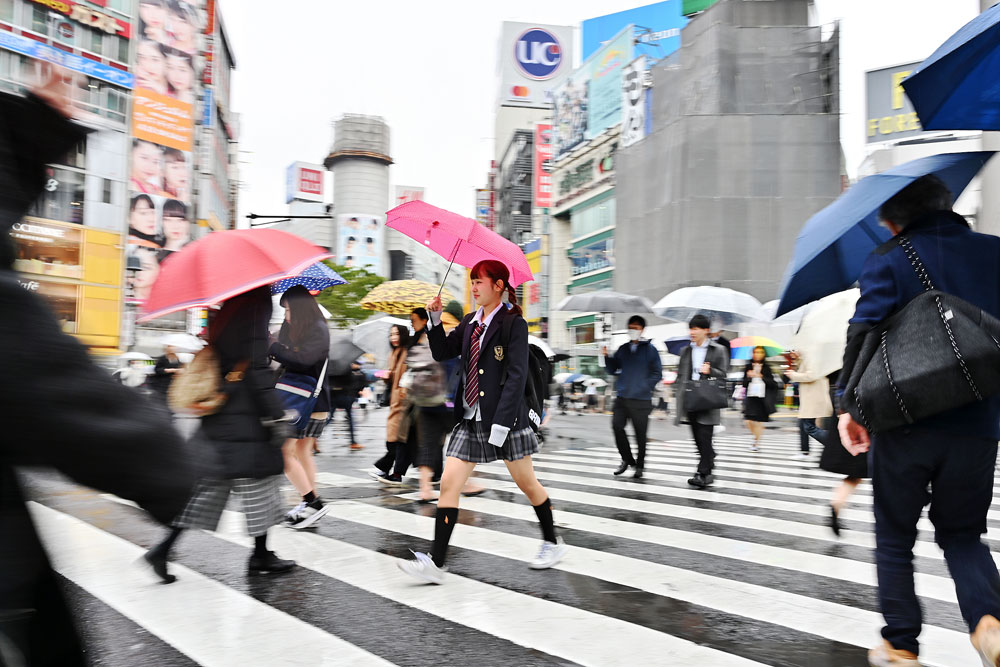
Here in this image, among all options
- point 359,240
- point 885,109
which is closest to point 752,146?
point 885,109

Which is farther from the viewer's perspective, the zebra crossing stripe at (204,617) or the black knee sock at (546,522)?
the black knee sock at (546,522)

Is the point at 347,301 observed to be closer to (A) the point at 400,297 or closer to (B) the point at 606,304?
(B) the point at 606,304

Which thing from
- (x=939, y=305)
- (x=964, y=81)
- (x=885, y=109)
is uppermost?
(x=885, y=109)

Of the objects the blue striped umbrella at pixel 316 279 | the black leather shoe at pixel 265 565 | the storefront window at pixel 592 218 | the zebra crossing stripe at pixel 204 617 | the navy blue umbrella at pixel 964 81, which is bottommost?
the zebra crossing stripe at pixel 204 617

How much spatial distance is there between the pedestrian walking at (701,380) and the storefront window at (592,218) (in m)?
38.0

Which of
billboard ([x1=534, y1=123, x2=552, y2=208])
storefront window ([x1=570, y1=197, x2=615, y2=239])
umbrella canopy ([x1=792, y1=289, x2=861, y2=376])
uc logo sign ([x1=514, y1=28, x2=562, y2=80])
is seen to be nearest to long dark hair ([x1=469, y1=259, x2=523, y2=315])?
umbrella canopy ([x1=792, y1=289, x2=861, y2=376])

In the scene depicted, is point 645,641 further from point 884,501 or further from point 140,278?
point 140,278

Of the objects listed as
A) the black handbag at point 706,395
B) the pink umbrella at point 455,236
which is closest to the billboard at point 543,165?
the black handbag at point 706,395

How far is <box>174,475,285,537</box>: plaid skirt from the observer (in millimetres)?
4008

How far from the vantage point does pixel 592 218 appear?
1929 inches

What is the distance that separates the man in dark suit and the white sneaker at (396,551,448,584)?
2.10 meters

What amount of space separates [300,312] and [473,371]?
1.69 metres

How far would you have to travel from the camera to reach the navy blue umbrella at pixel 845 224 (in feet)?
9.63

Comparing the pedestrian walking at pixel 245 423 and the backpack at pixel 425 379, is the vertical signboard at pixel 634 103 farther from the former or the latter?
the pedestrian walking at pixel 245 423
